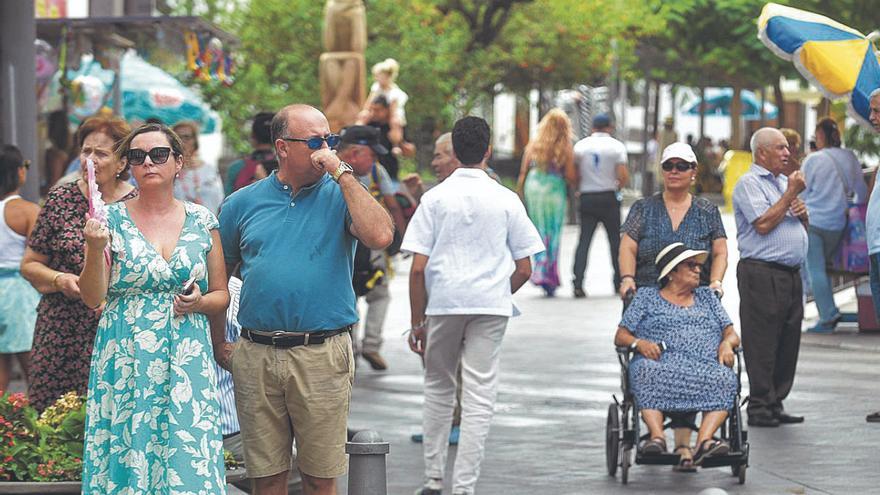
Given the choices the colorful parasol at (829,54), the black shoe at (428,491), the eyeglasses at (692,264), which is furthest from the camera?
the colorful parasol at (829,54)

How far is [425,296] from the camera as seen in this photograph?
29.4 feet

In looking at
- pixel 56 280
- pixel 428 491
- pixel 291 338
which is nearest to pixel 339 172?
pixel 291 338

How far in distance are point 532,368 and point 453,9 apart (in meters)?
24.2

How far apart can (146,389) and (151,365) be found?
9 centimetres

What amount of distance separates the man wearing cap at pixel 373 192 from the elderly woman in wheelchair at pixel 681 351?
148 cm

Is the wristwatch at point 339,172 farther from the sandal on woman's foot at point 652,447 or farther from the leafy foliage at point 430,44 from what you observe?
the leafy foliage at point 430,44

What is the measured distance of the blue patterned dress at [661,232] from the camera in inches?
392

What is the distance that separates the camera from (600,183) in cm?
1930

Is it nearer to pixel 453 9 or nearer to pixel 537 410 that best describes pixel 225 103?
pixel 453 9

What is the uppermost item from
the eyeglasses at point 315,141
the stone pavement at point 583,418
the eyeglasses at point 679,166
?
the eyeglasses at point 315,141

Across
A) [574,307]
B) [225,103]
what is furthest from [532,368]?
[225,103]

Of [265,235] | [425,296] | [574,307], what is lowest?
[574,307]

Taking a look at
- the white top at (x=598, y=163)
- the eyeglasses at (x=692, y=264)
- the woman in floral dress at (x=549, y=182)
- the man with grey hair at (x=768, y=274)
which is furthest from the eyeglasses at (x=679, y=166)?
the white top at (x=598, y=163)

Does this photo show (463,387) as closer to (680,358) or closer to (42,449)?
(680,358)
